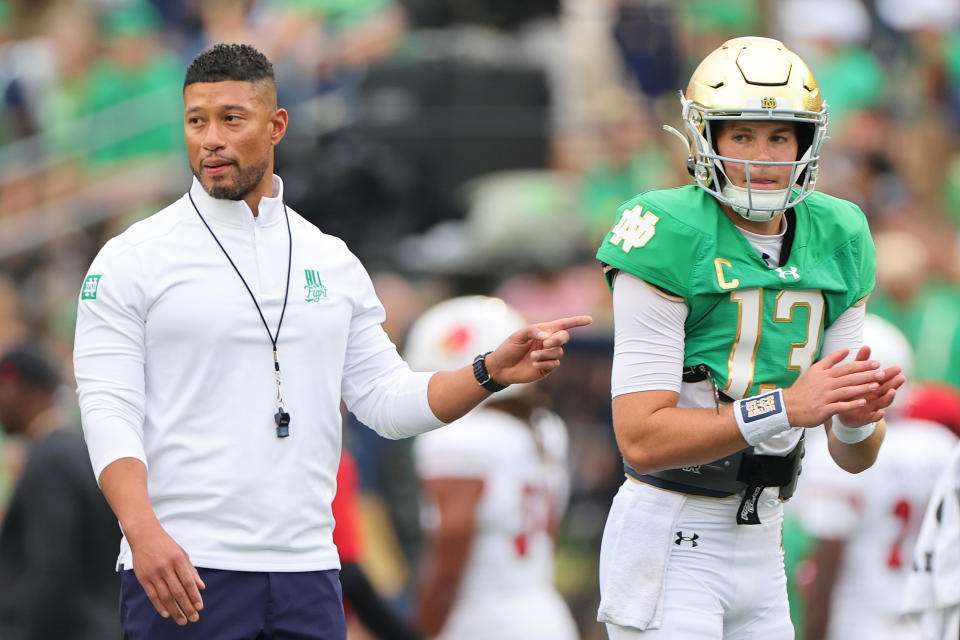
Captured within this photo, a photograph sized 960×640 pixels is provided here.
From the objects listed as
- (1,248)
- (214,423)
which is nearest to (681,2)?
(1,248)

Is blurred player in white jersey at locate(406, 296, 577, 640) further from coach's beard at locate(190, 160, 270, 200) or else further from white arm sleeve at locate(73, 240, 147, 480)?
white arm sleeve at locate(73, 240, 147, 480)

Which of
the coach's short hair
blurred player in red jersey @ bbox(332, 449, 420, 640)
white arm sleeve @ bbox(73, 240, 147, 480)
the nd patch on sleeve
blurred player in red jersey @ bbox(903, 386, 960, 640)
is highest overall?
the coach's short hair

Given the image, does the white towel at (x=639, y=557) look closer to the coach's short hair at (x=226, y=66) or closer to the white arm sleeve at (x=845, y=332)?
the white arm sleeve at (x=845, y=332)

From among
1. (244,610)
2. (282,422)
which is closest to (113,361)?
(282,422)

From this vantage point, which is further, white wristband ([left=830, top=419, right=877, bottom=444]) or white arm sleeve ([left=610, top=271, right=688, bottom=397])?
white wristband ([left=830, top=419, right=877, bottom=444])

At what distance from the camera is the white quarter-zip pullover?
170 inches

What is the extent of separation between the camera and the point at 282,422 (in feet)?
14.5

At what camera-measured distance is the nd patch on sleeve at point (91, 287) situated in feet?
14.3

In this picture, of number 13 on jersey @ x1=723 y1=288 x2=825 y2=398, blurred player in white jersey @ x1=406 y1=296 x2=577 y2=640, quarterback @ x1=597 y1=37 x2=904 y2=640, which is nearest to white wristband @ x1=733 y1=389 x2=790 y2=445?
quarterback @ x1=597 y1=37 x2=904 y2=640

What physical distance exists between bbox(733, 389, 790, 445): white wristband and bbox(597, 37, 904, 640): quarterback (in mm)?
64

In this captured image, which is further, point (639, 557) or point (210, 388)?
point (639, 557)

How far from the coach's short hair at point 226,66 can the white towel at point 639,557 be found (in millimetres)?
1557

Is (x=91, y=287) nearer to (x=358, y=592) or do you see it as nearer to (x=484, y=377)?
(x=484, y=377)

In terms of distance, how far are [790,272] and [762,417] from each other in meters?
0.47
